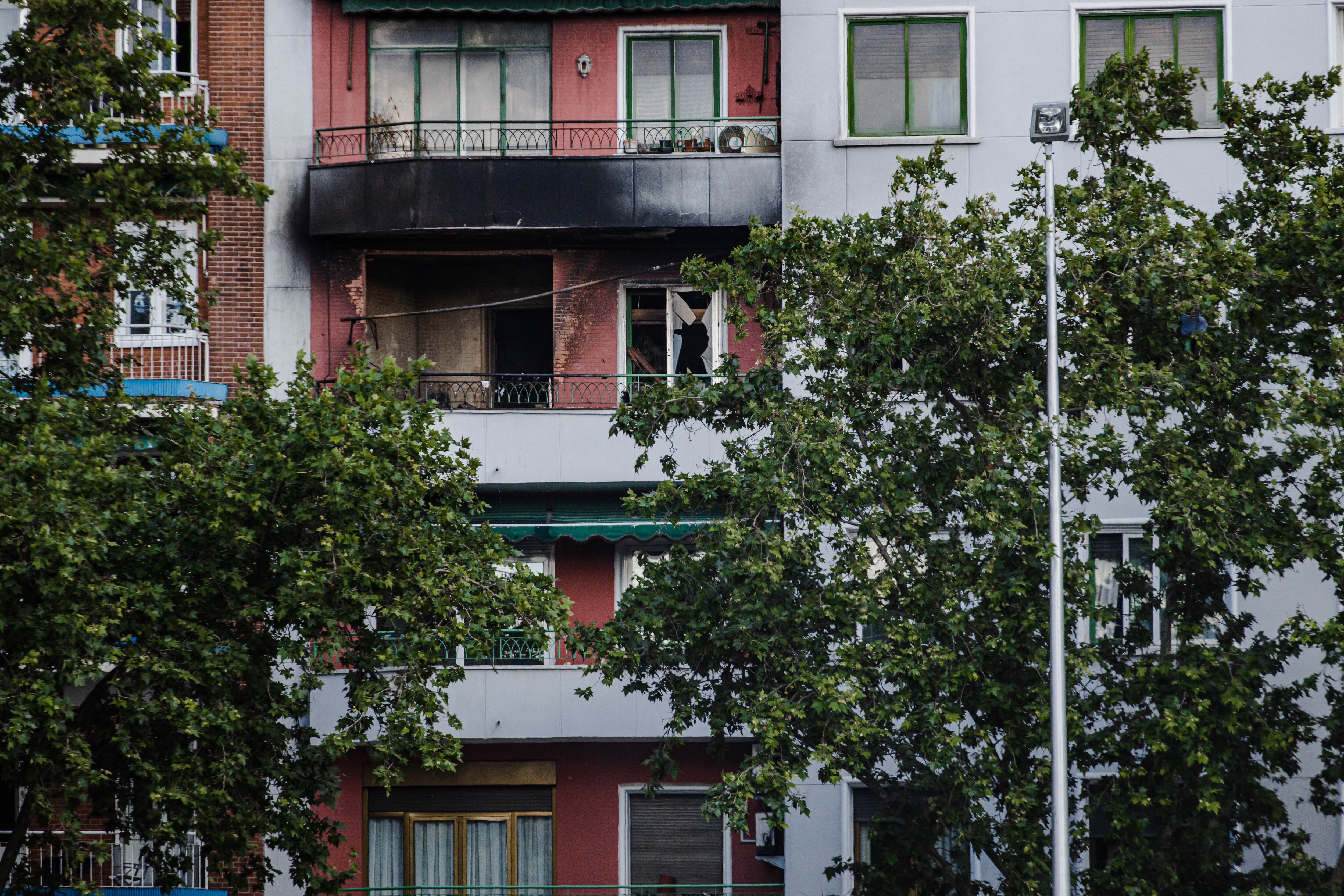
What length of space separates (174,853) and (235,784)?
7.46 metres

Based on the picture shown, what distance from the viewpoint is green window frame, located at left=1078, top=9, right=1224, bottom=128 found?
70.3 ft

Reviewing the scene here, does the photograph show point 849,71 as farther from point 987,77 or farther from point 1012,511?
point 1012,511

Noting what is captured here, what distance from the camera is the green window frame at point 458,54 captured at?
2283 centimetres

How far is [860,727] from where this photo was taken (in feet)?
46.9

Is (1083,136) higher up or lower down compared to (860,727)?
higher up

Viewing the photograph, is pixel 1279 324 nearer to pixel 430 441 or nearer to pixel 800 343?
pixel 800 343

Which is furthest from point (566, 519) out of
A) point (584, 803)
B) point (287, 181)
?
point (287, 181)

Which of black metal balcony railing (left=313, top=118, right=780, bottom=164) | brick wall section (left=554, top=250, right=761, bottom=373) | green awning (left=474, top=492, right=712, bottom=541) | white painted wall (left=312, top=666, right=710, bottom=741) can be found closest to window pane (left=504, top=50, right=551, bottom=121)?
black metal balcony railing (left=313, top=118, right=780, bottom=164)

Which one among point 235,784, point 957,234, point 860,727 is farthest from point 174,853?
point 957,234

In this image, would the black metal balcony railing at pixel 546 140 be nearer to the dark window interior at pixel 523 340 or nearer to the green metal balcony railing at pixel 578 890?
the dark window interior at pixel 523 340

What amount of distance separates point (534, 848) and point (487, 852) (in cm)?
74

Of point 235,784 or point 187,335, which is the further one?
point 187,335

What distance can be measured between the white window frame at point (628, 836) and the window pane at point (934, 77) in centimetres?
1090

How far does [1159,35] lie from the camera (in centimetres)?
2150
